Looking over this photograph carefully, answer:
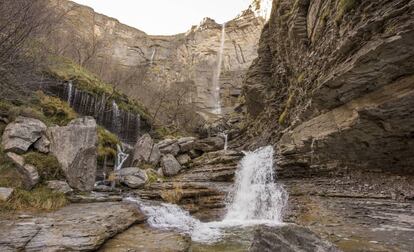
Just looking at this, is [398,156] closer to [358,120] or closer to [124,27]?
[358,120]

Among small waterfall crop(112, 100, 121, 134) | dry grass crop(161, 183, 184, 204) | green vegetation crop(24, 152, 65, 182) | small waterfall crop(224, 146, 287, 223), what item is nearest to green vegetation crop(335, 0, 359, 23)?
small waterfall crop(224, 146, 287, 223)

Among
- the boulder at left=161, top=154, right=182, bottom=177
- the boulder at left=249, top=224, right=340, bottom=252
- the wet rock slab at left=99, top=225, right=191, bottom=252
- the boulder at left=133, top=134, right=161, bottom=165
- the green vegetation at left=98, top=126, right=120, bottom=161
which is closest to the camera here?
the boulder at left=249, top=224, right=340, bottom=252

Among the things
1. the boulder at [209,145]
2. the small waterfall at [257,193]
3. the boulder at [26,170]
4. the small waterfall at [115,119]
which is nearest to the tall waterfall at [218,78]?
the boulder at [209,145]

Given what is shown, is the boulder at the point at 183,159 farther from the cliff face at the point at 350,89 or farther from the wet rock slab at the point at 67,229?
the wet rock slab at the point at 67,229

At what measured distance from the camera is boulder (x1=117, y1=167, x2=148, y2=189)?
1312cm

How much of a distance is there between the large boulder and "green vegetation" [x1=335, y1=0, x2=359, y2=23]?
9.58 metres

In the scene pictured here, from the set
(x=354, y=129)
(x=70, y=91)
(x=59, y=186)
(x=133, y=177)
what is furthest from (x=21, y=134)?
(x=354, y=129)

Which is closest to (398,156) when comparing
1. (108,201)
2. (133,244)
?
(133,244)

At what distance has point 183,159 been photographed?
1830 cm

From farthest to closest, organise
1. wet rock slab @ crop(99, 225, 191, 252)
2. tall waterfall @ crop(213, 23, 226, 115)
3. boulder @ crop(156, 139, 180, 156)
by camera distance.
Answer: tall waterfall @ crop(213, 23, 226, 115) → boulder @ crop(156, 139, 180, 156) → wet rock slab @ crop(99, 225, 191, 252)

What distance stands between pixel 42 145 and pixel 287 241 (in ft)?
28.7

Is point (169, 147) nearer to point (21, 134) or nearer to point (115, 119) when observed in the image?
point (115, 119)

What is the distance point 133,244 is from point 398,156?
311 inches

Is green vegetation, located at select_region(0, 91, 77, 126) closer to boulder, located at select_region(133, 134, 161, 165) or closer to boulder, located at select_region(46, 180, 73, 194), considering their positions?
boulder, located at select_region(133, 134, 161, 165)
